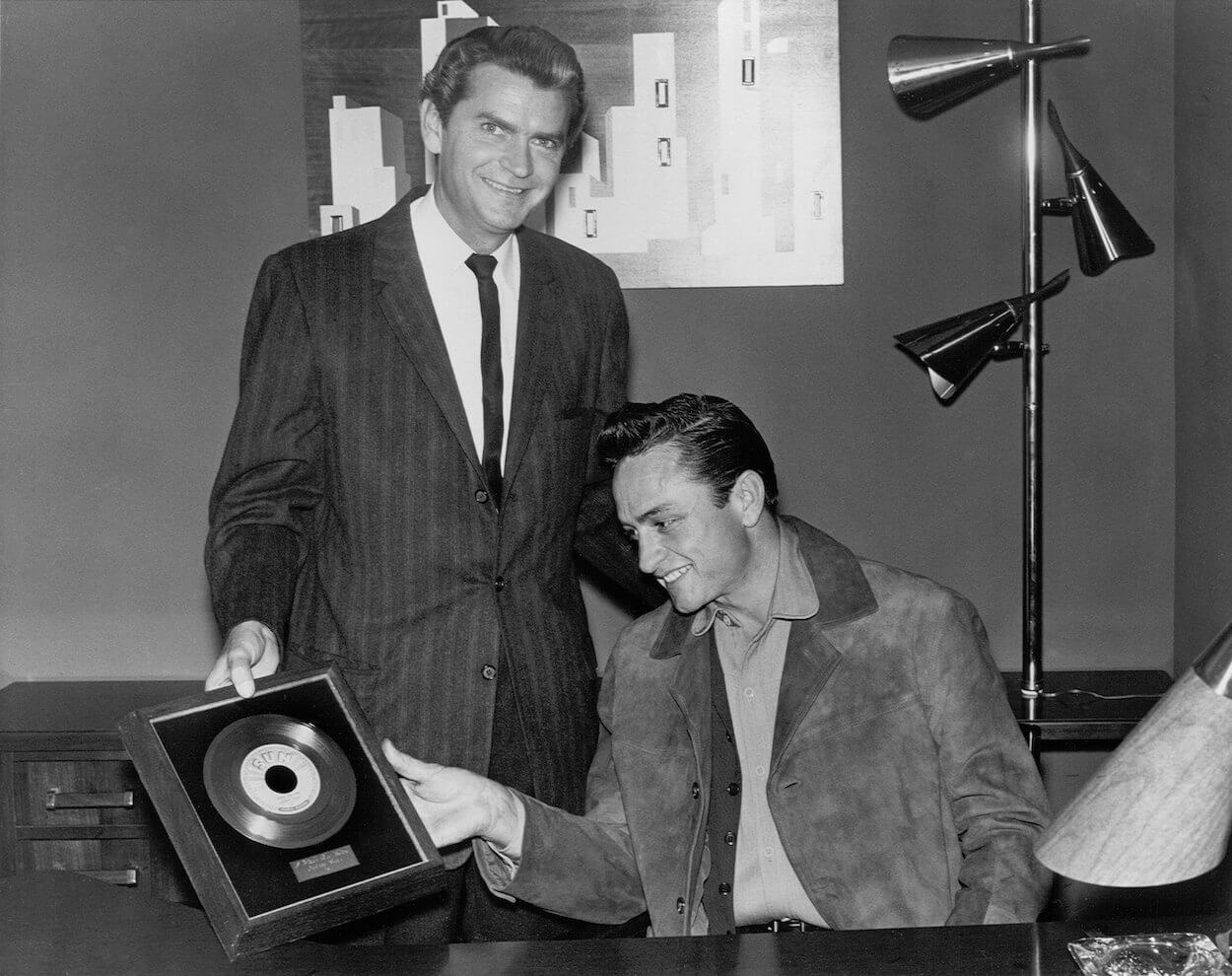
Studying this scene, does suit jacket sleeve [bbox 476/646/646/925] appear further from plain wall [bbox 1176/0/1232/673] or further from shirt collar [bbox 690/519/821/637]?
plain wall [bbox 1176/0/1232/673]

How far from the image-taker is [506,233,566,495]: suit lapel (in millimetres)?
2311

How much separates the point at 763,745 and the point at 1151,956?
762 mm

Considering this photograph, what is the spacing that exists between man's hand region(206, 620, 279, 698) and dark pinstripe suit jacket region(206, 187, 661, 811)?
1.01ft

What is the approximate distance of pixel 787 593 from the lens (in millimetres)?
2107

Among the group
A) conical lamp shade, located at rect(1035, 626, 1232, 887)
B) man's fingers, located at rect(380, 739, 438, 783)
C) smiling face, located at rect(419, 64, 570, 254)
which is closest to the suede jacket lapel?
man's fingers, located at rect(380, 739, 438, 783)

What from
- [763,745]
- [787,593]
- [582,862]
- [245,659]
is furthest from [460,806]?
[787,593]

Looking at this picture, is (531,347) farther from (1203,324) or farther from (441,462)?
(1203,324)

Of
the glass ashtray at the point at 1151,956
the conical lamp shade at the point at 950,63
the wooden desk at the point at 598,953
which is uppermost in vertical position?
the conical lamp shade at the point at 950,63

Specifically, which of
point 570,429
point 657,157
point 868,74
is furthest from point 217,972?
point 868,74

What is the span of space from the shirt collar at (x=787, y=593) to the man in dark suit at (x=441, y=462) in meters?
0.31

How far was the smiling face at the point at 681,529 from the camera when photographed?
2.08m

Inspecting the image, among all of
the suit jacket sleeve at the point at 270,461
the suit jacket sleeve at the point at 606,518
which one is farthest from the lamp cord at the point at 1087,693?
the suit jacket sleeve at the point at 270,461

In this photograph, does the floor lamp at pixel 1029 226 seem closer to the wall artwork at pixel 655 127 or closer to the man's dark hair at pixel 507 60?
the wall artwork at pixel 655 127

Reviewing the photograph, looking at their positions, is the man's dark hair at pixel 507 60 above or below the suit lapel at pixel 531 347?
above
